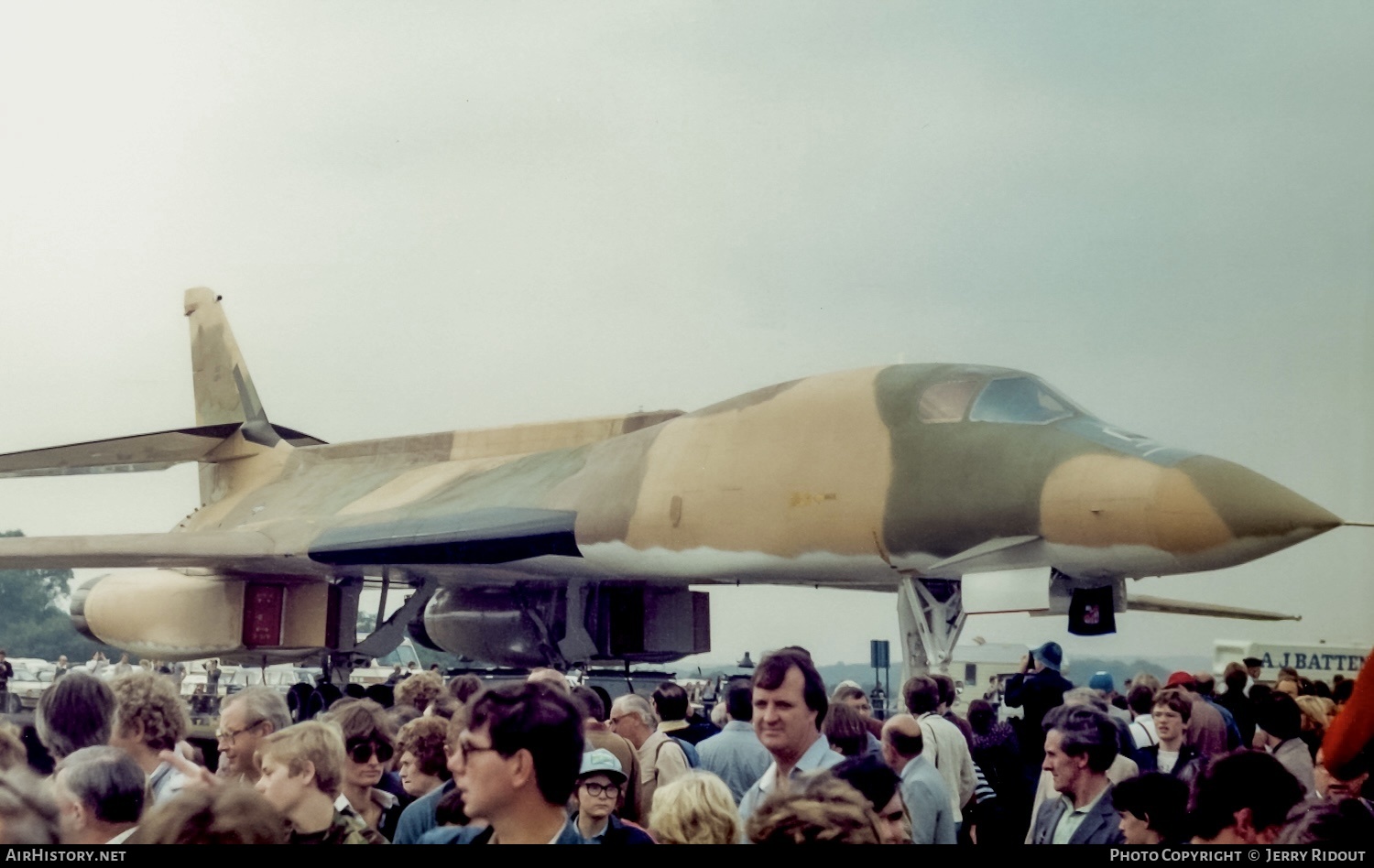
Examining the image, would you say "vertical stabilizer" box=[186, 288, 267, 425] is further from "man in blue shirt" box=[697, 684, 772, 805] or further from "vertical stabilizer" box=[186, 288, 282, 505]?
"man in blue shirt" box=[697, 684, 772, 805]

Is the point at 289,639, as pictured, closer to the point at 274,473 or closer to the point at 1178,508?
the point at 274,473

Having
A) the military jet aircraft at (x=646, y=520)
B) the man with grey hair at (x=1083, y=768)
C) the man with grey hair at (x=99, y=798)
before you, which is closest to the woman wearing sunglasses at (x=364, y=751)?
the man with grey hair at (x=99, y=798)

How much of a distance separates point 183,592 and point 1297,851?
14181mm

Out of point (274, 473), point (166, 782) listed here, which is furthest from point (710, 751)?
point (274, 473)

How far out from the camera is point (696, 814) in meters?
3.69

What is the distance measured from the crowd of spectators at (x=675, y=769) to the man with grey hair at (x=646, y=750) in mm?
11

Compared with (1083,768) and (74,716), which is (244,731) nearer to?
(74,716)

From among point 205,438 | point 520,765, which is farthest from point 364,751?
point 205,438

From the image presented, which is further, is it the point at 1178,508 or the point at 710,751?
the point at 1178,508

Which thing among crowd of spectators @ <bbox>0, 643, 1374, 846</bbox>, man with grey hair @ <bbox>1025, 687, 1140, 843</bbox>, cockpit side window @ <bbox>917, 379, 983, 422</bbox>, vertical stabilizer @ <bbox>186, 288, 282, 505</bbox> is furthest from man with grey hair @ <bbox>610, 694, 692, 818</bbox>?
vertical stabilizer @ <bbox>186, 288, 282, 505</bbox>

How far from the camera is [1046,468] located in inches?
378

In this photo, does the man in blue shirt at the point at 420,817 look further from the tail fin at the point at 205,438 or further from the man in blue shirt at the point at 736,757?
the tail fin at the point at 205,438

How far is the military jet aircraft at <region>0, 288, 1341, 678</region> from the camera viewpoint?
9391 mm

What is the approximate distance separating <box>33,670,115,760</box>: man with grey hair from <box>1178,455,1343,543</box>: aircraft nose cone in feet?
22.2
